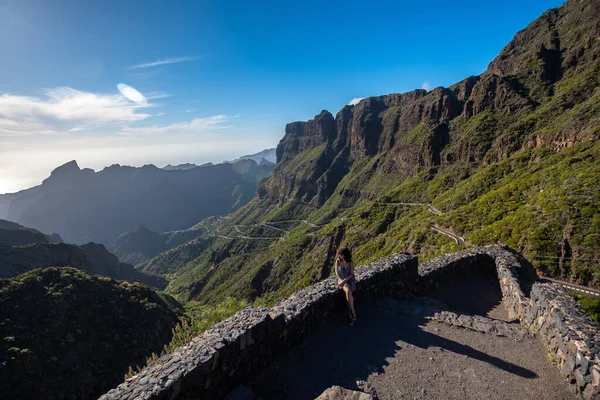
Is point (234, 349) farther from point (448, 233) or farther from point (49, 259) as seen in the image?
point (49, 259)

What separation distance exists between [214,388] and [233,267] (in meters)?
128

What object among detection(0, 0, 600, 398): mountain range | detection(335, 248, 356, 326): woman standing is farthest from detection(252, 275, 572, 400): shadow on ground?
detection(0, 0, 600, 398): mountain range

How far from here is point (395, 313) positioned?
37.2 ft

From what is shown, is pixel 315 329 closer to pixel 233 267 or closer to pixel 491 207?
pixel 491 207

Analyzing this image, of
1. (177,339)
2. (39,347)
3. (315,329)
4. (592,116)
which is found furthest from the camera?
(592,116)

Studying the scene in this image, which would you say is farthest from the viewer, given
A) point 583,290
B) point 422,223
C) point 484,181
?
point 484,181

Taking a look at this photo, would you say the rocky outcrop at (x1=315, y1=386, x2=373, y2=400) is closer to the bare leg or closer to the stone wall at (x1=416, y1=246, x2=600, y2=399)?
the bare leg

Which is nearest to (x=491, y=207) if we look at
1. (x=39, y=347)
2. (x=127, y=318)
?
(x=127, y=318)

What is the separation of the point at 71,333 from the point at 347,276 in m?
34.5

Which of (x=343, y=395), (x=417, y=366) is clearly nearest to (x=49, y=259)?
(x=343, y=395)

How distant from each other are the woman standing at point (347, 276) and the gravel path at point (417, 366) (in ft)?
2.86

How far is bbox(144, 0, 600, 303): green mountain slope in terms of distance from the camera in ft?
87.0

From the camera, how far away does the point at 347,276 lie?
10953 mm

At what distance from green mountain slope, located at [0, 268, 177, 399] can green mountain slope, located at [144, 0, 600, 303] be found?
119ft
